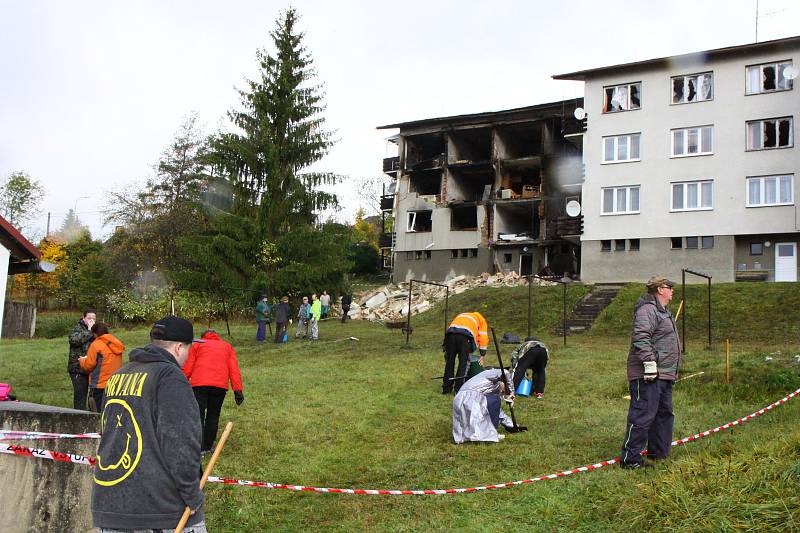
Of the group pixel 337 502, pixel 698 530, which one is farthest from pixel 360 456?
pixel 698 530

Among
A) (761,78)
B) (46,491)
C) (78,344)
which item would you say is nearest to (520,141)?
(761,78)

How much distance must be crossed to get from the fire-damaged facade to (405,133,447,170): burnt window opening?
0.24ft

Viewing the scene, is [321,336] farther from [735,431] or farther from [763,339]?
[735,431]

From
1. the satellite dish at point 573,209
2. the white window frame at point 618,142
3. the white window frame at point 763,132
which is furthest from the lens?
the satellite dish at point 573,209

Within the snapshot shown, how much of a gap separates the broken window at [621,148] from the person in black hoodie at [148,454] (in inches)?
1440

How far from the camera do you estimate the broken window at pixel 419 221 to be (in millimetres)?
48875

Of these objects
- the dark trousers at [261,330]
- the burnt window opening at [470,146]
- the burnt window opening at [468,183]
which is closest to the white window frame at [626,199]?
the burnt window opening at [468,183]

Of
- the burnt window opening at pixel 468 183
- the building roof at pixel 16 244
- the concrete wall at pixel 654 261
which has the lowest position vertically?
the building roof at pixel 16 244

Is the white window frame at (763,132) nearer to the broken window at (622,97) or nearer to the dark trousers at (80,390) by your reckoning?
the broken window at (622,97)

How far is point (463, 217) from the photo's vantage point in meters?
48.2

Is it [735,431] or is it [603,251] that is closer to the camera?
[735,431]

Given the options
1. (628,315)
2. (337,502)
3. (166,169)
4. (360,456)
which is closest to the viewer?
(337,502)

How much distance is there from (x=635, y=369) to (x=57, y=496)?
5.90 metres

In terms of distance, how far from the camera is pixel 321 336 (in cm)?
2783
